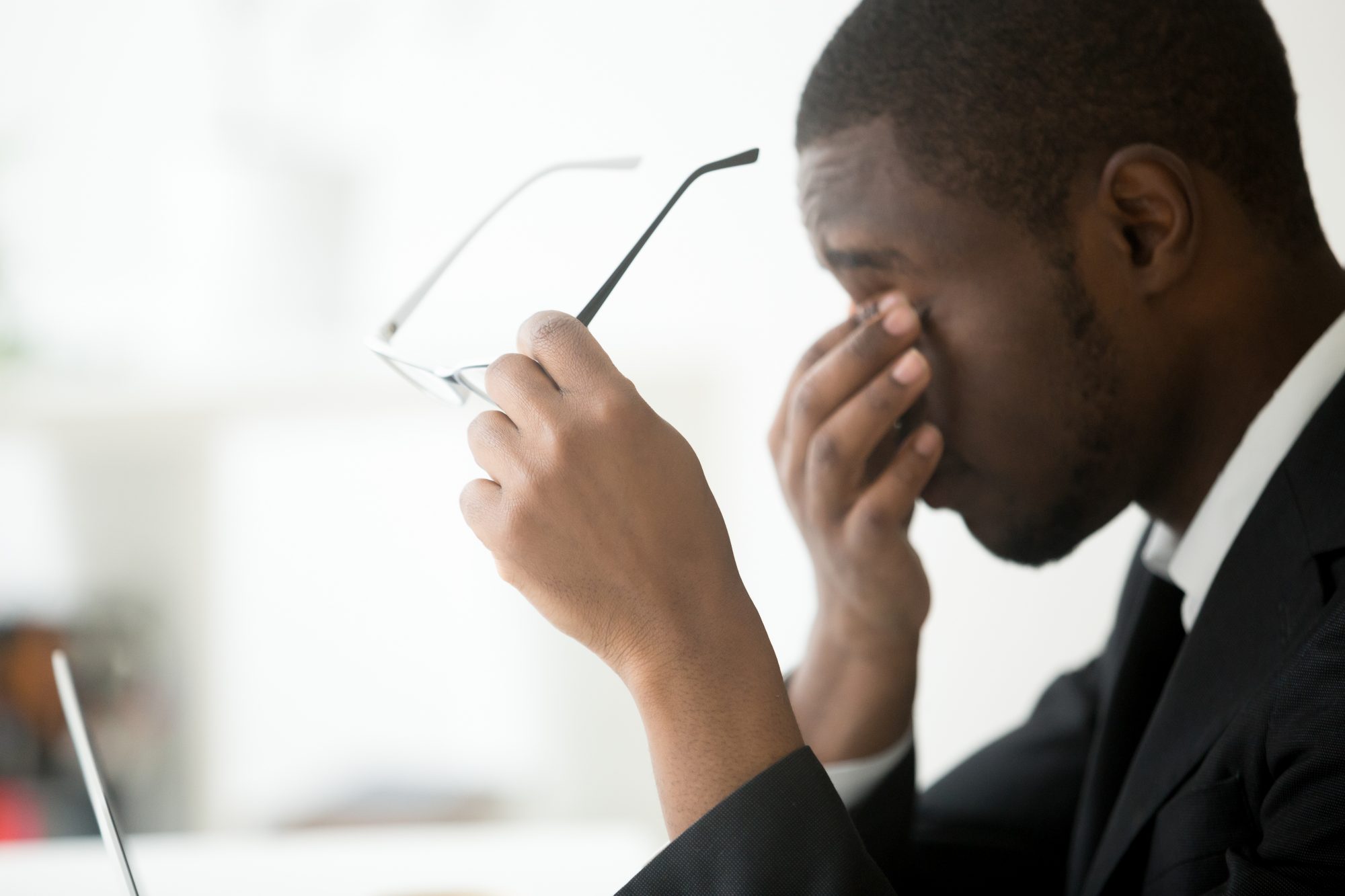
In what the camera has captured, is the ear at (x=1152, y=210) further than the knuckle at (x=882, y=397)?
No

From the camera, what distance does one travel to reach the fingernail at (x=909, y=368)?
0.88 metres

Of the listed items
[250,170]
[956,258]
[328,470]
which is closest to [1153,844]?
[956,258]

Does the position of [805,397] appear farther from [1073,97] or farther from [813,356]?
[1073,97]

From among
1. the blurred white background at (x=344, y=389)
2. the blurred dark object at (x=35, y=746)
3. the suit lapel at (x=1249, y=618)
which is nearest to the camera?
the suit lapel at (x=1249, y=618)

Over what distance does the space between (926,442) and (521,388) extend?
442 millimetres

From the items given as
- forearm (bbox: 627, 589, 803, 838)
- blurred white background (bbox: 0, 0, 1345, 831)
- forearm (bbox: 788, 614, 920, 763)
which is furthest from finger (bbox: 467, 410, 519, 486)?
blurred white background (bbox: 0, 0, 1345, 831)

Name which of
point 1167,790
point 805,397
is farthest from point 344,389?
point 1167,790

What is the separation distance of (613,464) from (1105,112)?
48 centimetres

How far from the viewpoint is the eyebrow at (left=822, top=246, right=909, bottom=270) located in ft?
2.80

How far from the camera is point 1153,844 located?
0.76m

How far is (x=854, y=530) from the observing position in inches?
38.9

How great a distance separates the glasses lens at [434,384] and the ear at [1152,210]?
1.65ft

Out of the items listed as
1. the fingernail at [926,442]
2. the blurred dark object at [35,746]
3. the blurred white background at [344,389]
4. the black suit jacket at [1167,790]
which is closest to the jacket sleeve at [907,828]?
the black suit jacket at [1167,790]

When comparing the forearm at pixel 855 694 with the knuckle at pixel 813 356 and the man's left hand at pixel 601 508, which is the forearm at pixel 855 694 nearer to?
the knuckle at pixel 813 356
